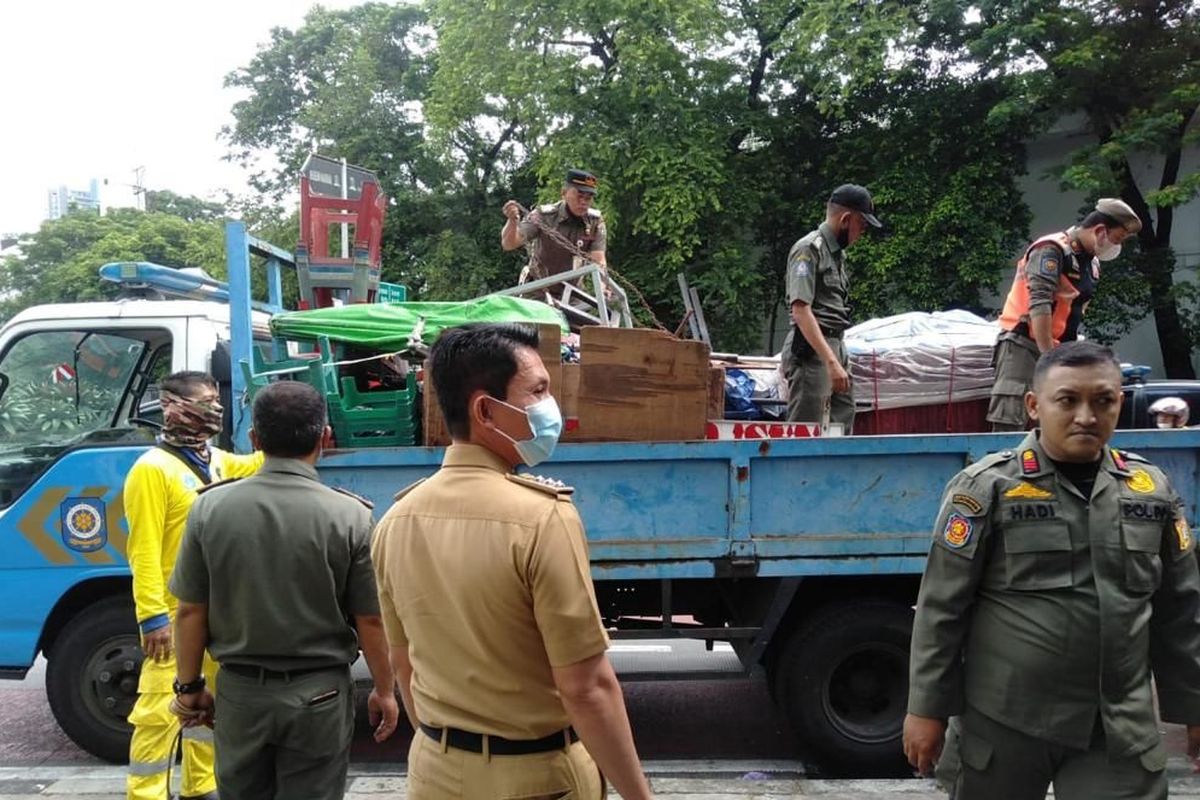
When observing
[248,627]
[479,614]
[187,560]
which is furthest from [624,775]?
[187,560]

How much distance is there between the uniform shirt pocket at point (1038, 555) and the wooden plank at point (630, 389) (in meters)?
1.81

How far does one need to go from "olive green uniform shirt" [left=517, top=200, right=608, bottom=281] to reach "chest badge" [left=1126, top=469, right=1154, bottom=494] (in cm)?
382

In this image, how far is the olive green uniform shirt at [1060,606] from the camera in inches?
87.4

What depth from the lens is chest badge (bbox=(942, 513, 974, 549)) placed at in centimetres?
230

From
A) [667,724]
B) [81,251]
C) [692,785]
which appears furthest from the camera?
[81,251]

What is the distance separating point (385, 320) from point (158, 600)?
1.47 m

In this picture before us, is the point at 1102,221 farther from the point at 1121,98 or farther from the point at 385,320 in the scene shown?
the point at 1121,98

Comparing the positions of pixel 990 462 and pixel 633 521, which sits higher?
pixel 990 462

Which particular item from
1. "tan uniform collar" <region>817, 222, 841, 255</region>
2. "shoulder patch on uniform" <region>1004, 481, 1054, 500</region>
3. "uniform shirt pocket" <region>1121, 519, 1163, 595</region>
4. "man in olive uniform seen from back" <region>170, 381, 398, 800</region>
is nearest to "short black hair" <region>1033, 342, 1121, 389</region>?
"shoulder patch on uniform" <region>1004, 481, 1054, 500</region>

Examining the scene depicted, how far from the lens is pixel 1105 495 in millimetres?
2275

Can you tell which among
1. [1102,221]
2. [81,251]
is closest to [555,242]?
[1102,221]

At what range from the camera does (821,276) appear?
182 inches

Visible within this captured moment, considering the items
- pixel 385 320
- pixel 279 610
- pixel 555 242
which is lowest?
pixel 279 610

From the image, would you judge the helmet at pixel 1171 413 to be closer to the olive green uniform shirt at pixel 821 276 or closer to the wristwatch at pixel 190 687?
the olive green uniform shirt at pixel 821 276
